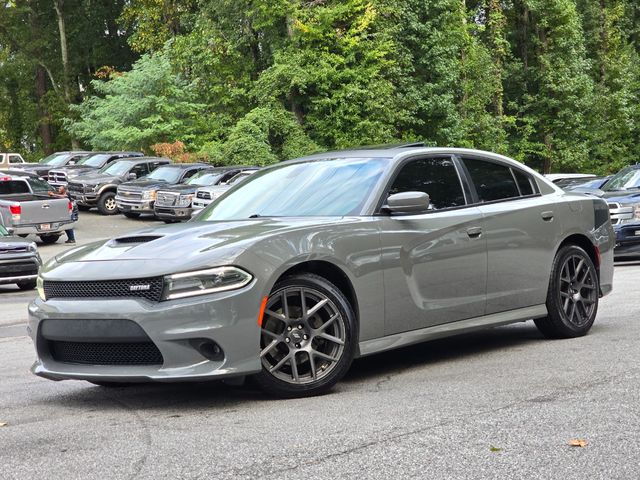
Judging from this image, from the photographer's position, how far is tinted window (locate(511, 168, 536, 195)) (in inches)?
329

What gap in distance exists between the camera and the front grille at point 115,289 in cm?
587

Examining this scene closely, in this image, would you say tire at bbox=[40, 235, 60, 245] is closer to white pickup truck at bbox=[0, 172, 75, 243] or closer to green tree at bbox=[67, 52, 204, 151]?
white pickup truck at bbox=[0, 172, 75, 243]

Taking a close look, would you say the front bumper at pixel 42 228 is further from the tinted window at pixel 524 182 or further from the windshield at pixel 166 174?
the tinted window at pixel 524 182

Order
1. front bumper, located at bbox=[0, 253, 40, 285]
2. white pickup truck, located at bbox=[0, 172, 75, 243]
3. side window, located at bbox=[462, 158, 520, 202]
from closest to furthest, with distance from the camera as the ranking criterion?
1. side window, located at bbox=[462, 158, 520, 202]
2. front bumper, located at bbox=[0, 253, 40, 285]
3. white pickup truck, located at bbox=[0, 172, 75, 243]

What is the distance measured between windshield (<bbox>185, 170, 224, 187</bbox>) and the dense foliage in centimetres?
591

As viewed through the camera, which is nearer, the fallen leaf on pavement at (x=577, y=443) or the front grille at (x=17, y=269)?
the fallen leaf on pavement at (x=577, y=443)

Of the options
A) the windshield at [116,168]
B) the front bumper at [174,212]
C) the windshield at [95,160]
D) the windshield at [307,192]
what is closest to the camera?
the windshield at [307,192]

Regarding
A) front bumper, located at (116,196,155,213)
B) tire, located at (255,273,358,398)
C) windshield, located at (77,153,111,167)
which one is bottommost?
front bumper, located at (116,196,155,213)

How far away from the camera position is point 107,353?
605 centimetres

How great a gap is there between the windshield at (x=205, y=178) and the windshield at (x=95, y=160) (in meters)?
8.13

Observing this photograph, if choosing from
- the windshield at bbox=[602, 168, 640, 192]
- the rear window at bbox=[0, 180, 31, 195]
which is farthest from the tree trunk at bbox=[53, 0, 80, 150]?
the windshield at bbox=[602, 168, 640, 192]

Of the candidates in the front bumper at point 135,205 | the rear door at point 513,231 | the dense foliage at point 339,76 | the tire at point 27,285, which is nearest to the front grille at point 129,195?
the front bumper at point 135,205

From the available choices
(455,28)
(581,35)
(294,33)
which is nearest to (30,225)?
(294,33)

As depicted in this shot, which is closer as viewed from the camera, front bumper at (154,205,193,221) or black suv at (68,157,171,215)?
front bumper at (154,205,193,221)
